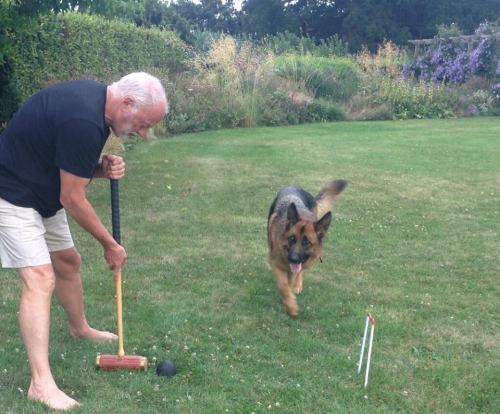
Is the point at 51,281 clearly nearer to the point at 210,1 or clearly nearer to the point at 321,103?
the point at 321,103

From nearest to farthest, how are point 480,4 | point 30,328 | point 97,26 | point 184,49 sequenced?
1. point 30,328
2. point 97,26
3. point 184,49
4. point 480,4

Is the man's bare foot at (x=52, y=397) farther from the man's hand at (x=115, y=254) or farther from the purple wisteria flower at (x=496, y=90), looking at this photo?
the purple wisteria flower at (x=496, y=90)

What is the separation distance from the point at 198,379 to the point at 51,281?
117cm

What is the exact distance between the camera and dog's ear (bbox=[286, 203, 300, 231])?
525 cm

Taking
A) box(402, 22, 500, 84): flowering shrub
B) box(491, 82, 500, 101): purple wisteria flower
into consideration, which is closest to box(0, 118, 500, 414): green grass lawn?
box(491, 82, 500, 101): purple wisteria flower

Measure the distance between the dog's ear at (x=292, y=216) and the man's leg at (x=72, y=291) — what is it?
5.90ft

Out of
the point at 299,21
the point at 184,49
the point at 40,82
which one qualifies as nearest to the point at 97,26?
the point at 40,82

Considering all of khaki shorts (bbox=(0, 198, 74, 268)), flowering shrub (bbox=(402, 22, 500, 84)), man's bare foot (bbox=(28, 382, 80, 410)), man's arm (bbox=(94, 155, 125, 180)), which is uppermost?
flowering shrub (bbox=(402, 22, 500, 84))

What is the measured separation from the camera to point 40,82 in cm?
1386

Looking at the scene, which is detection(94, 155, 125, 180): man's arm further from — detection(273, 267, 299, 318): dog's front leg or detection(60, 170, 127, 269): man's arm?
detection(273, 267, 299, 318): dog's front leg

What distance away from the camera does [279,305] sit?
5359 millimetres

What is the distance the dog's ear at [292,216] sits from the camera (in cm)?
525

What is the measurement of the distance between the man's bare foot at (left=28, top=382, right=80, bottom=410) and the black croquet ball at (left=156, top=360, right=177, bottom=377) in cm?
61

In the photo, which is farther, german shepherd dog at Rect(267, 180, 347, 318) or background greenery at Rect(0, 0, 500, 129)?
background greenery at Rect(0, 0, 500, 129)
